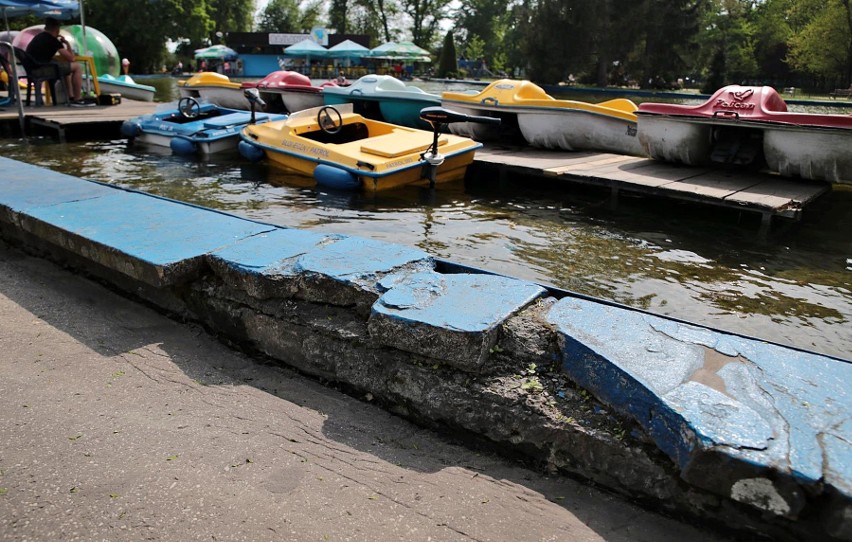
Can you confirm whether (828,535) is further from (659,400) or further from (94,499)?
(94,499)

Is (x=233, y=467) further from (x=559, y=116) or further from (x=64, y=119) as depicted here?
(x=64, y=119)

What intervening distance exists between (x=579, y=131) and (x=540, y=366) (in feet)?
25.6

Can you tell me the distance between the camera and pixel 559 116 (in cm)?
962

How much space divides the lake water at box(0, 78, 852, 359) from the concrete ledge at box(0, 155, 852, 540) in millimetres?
2037

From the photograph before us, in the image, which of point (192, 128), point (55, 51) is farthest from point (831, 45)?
point (55, 51)

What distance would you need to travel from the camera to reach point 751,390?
2.07 m

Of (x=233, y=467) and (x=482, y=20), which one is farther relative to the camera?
(x=482, y=20)

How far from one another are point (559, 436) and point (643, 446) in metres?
0.28

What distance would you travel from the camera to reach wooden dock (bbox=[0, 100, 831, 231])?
664cm

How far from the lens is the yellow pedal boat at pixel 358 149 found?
776cm

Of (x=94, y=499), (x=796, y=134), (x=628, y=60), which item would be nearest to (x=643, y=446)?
(x=94, y=499)

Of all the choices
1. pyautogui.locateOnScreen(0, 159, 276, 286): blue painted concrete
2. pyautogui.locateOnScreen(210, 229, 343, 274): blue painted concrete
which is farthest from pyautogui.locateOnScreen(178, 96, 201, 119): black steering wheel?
pyautogui.locateOnScreen(210, 229, 343, 274): blue painted concrete

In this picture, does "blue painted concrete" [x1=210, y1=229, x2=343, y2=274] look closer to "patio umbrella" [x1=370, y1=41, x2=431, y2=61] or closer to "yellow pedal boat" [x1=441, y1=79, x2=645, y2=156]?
"yellow pedal boat" [x1=441, y1=79, x2=645, y2=156]

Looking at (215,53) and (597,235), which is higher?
(215,53)
